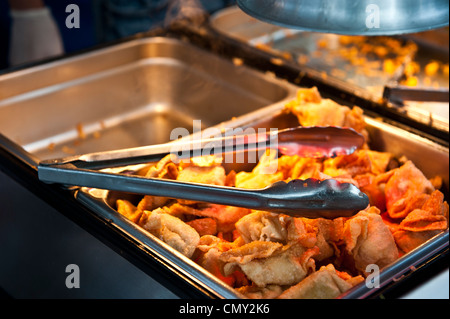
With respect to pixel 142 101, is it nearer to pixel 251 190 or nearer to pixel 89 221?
pixel 89 221

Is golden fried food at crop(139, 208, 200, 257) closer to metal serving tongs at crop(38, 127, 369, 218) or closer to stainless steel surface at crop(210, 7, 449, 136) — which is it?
metal serving tongs at crop(38, 127, 369, 218)

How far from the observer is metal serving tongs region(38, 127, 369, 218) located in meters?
1.14

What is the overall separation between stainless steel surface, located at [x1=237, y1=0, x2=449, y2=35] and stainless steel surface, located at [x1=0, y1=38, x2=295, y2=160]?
3.09 feet

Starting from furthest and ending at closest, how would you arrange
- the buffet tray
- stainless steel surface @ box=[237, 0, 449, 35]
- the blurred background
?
the blurred background, the buffet tray, stainless steel surface @ box=[237, 0, 449, 35]

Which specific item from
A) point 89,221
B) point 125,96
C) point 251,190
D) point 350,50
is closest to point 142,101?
point 125,96

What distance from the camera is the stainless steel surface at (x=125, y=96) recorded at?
6.74 feet

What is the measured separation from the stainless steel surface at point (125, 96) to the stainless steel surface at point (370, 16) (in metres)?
0.94

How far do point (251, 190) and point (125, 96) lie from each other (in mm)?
A: 1267

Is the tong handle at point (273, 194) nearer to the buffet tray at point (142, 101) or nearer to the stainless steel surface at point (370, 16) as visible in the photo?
the stainless steel surface at point (370, 16)

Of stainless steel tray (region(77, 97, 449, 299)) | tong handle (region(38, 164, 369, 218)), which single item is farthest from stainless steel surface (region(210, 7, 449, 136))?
tong handle (region(38, 164, 369, 218))

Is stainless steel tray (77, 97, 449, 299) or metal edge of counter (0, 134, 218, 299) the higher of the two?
stainless steel tray (77, 97, 449, 299)

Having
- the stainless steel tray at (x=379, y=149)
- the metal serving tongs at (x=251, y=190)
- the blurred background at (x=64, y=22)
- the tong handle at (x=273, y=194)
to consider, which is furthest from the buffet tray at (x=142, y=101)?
the blurred background at (x=64, y=22)

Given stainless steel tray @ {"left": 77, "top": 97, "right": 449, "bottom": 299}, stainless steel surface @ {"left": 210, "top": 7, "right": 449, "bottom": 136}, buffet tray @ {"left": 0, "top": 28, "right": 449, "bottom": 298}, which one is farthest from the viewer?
stainless steel surface @ {"left": 210, "top": 7, "right": 449, "bottom": 136}
